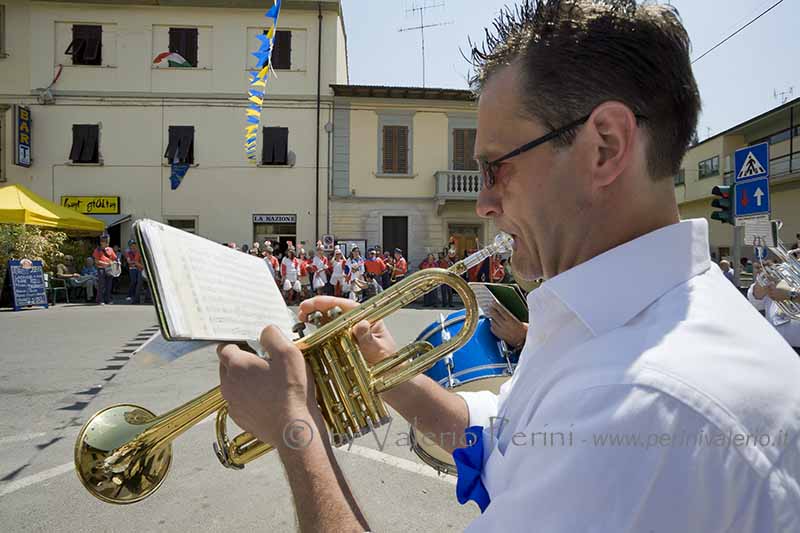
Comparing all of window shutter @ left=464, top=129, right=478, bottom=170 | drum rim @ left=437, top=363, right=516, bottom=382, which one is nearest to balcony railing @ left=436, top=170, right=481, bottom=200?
window shutter @ left=464, top=129, right=478, bottom=170

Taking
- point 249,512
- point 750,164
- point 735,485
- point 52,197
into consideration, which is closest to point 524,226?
point 735,485

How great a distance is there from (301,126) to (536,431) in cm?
2078

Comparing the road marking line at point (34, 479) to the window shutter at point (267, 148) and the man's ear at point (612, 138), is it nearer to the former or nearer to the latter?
the man's ear at point (612, 138)

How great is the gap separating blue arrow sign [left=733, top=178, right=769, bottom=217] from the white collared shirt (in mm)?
6925

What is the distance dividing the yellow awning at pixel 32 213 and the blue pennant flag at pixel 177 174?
399 centimetres

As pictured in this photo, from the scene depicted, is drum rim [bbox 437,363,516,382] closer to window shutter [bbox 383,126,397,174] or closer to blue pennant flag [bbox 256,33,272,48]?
blue pennant flag [bbox 256,33,272,48]

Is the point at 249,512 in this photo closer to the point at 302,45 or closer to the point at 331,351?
the point at 331,351

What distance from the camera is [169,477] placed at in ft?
10.9

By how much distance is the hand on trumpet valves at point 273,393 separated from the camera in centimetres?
109

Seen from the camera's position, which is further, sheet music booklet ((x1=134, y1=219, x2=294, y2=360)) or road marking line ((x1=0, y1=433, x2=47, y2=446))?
road marking line ((x1=0, y1=433, x2=47, y2=446))

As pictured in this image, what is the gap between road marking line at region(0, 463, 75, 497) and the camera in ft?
10.4

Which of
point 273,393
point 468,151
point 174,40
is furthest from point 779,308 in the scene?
point 174,40

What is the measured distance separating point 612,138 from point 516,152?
19cm

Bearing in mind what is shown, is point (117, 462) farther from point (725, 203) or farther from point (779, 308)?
point (725, 203)
